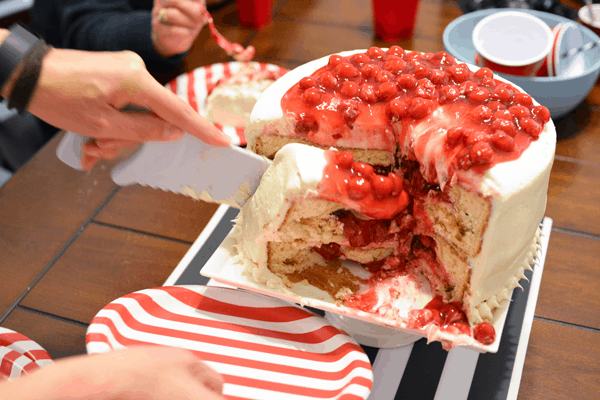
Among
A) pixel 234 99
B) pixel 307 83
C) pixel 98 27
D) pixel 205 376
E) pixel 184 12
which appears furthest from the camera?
pixel 98 27

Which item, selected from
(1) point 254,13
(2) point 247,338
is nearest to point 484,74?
(2) point 247,338

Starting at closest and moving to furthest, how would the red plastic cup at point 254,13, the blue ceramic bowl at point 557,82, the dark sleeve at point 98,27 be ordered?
the blue ceramic bowl at point 557,82 < the dark sleeve at point 98,27 < the red plastic cup at point 254,13

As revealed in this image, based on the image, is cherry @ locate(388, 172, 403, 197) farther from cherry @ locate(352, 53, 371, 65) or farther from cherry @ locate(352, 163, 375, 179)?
cherry @ locate(352, 53, 371, 65)

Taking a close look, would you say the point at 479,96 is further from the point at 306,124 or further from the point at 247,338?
the point at 247,338

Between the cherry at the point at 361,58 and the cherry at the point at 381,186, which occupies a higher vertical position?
the cherry at the point at 361,58

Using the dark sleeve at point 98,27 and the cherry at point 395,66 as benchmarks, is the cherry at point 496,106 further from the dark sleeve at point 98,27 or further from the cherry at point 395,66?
the dark sleeve at point 98,27

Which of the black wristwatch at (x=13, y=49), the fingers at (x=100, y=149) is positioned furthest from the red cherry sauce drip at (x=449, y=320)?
the black wristwatch at (x=13, y=49)

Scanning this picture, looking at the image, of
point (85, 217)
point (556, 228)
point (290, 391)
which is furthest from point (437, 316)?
point (85, 217)

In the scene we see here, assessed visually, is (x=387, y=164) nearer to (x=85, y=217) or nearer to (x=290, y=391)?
(x=290, y=391)
